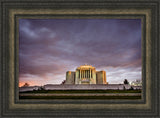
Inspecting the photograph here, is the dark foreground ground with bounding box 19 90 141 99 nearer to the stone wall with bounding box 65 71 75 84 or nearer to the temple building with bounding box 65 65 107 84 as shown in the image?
the temple building with bounding box 65 65 107 84

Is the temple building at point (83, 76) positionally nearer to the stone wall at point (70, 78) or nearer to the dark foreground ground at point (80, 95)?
the stone wall at point (70, 78)

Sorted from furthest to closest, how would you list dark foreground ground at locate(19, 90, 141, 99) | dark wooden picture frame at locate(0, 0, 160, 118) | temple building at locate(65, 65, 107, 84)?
temple building at locate(65, 65, 107, 84) < dark foreground ground at locate(19, 90, 141, 99) < dark wooden picture frame at locate(0, 0, 160, 118)

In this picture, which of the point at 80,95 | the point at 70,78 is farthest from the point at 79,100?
the point at 70,78

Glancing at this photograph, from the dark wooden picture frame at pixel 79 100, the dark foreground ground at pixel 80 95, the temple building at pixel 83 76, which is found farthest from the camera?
the temple building at pixel 83 76

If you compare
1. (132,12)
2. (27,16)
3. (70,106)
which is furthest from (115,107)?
(27,16)

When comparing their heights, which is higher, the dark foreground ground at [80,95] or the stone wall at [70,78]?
the dark foreground ground at [80,95]

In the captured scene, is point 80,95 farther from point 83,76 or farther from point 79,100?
point 83,76

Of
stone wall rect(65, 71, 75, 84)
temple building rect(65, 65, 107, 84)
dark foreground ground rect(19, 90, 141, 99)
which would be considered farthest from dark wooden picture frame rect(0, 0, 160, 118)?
stone wall rect(65, 71, 75, 84)

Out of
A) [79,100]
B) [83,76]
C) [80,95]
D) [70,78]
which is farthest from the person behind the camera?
[83,76]

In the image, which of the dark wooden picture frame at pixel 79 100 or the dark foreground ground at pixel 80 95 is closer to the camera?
the dark wooden picture frame at pixel 79 100

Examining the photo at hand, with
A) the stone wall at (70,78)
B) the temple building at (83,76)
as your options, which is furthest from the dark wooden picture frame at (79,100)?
the stone wall at (70,78)
